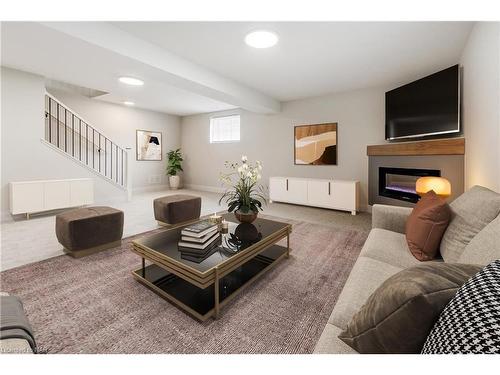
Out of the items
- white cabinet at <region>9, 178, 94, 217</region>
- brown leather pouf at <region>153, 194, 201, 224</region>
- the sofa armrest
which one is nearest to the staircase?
white cabinet at <region>9, 178, 94, 217</region>

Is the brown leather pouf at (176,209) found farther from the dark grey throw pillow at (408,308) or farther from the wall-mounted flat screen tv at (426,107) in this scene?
the wall-mounted flat screen tv at (426,107)

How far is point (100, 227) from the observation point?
235cm

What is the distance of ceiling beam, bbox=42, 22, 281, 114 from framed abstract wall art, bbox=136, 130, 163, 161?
11.2ft

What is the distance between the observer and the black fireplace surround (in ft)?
10.7

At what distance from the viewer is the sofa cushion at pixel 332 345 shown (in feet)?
2.41

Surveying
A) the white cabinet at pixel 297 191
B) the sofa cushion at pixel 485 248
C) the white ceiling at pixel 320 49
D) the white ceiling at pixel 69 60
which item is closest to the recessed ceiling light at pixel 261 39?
the white ceiling at pixel 320 49

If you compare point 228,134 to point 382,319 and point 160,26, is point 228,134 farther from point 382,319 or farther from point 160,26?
point 382,319

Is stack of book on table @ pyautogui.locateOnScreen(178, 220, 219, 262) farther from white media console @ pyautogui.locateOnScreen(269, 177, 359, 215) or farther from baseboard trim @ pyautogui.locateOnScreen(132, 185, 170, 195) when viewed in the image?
baseboard trim @ pyautogui.locateOnScreen(132, 185, 170, 195)

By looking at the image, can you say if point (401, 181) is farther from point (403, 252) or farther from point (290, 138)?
point (403, 252)

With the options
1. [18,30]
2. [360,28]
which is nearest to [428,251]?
[360,28]

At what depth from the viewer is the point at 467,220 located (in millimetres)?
1258

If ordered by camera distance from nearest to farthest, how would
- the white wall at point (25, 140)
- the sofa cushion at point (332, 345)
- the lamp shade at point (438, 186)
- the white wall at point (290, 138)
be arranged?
the sofa cushion at point (332, 345), the lamp shade at point (438, 186), the white wall at point (25, 140), the white wall at point (290, 138)

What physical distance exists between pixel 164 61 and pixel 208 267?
2641 mm

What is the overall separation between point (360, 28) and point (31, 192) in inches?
201
